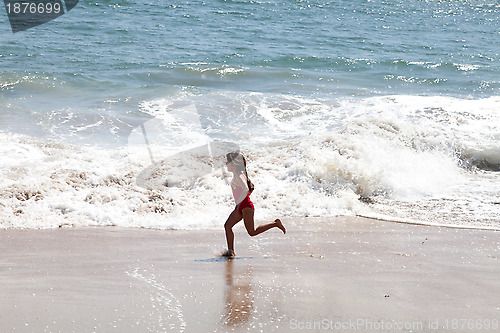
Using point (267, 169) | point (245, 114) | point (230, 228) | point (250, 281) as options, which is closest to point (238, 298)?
point (250, 281)

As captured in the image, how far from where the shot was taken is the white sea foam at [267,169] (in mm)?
7523

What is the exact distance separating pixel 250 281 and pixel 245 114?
8481 millimetres

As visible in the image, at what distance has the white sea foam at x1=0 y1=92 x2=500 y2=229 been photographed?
7.52 m

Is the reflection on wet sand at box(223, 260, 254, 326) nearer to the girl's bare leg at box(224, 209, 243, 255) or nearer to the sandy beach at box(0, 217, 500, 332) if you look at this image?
the sandy beach at box(0, 217, 500, 332)

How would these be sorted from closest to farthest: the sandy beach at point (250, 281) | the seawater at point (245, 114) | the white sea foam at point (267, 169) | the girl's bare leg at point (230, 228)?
1. the sandy beach at point (250, 281)
2. the girl's bare leg at point (230, 228)
3. the white sea foam at point (267, 169)
4. the seawater at point (245, 114)

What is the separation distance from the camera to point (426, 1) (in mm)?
30562

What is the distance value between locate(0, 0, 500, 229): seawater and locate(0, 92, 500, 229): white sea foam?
33mm

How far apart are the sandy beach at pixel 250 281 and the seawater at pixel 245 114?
97 centimetres

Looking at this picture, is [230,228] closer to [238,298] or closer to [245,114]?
[238,298]

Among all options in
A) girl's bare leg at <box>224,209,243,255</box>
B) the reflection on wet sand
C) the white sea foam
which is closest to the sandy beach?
the reflection on wet sand

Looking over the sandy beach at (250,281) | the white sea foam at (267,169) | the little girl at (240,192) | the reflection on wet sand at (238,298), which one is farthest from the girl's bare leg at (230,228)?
the white sea foam at (267,169)

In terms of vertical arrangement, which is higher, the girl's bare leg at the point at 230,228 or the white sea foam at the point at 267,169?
the girl's bare leg at the point at 230,228

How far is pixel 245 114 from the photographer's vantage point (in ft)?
42.9

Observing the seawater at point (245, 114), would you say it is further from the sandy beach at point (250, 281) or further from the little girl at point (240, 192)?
the little girl at point (240, 192)
